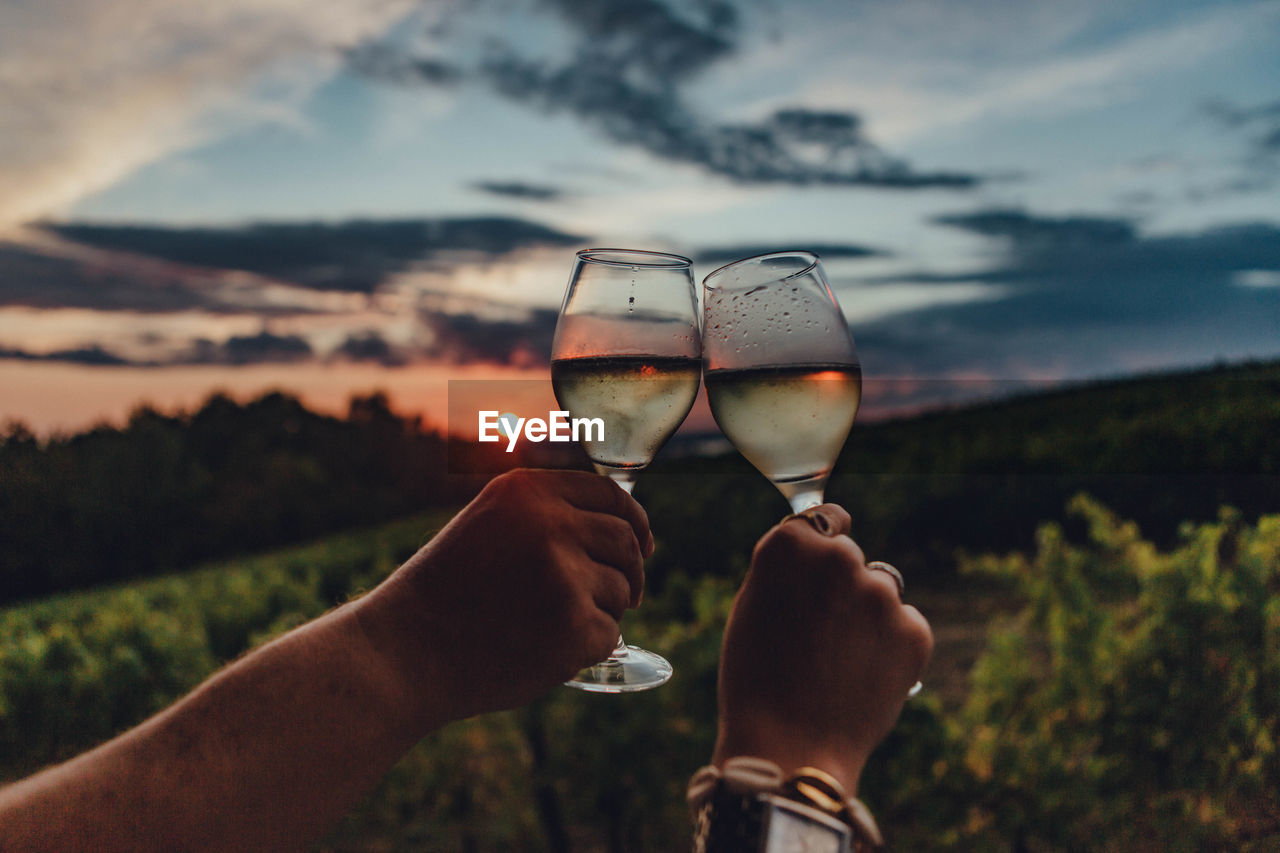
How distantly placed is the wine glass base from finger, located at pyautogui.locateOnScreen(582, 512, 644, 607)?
0.92 ft

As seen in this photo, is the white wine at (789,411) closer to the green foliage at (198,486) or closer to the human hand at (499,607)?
the human hand at (499,607)

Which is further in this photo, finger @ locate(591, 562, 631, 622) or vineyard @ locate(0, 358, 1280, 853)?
vineyard @ locate(0, 358, 1280, 853)

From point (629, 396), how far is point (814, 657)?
72 cm

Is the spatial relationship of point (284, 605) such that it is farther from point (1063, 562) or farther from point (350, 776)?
point (350, 776)

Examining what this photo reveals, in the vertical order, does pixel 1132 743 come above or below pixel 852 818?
below

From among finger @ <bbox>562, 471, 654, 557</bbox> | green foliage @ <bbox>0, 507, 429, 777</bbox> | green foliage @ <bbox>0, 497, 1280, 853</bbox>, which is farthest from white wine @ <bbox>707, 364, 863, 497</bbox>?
green foliage @ <bbox>0, 507, 429, 777</bbox>

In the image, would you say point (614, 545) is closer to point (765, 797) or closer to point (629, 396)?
point (629, 396)

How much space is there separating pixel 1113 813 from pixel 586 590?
14.1 ft

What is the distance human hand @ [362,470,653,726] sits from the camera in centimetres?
157

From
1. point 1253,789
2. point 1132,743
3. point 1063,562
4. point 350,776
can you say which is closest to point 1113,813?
point 1132,743

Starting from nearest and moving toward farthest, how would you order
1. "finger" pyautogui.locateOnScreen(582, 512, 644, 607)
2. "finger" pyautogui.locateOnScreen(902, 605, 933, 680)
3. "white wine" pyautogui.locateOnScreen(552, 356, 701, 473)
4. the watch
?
1. the watch
2. "finger" pyautogui.locateOnScreen(902, 605, 933, 680)
3. "finger" pyautogui.locateOnScreen(582, 512, 644, 607)
4. "white wine" pyautogui.locateOnScreen(552, 356, 701, 473)

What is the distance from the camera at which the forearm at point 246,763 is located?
143cm

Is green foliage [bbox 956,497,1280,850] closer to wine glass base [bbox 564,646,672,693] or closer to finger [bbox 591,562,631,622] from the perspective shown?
wine glass base [bbox 564,646,672,693]

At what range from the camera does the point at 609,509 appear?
1707 millimetres
